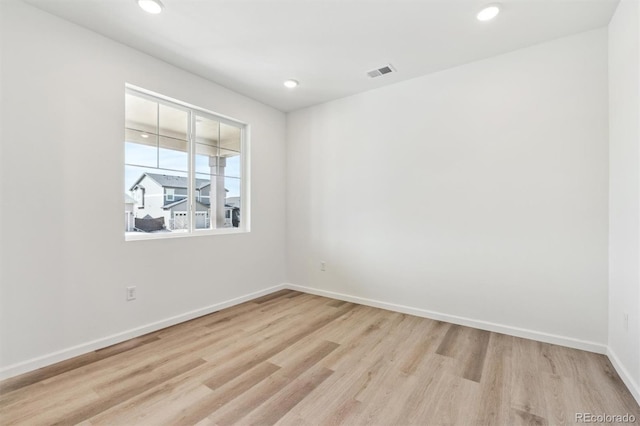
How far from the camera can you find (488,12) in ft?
6.99

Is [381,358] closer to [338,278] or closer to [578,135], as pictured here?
[338,278]

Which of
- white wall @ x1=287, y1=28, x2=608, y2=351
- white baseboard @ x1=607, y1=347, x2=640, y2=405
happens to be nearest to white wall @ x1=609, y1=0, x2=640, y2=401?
white baseboard @ x1=607, y1=347, x2=640, y2=405

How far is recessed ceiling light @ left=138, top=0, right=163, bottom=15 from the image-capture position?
6.70ft

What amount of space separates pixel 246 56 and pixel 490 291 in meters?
3.32

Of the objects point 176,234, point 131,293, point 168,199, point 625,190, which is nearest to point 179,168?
point 168,199

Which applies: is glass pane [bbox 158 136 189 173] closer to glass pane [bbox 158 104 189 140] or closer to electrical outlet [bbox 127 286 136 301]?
glass pane [bbox 158 104 189 140]

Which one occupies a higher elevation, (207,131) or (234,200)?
(207,131)

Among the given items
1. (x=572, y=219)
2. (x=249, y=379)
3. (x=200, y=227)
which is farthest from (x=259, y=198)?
(x=572, y=219)

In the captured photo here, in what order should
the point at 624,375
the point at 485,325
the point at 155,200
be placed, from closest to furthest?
the point at 624,375
the point at 485,325
the point at 155,200

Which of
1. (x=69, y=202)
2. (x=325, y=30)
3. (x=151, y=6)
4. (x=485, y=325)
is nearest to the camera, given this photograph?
(x=151, y=6)

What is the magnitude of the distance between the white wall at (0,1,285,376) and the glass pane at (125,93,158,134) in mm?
182

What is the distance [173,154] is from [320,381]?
2.65 meters

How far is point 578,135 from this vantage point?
2.38 m

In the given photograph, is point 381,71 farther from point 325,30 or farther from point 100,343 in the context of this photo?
point 100,343
